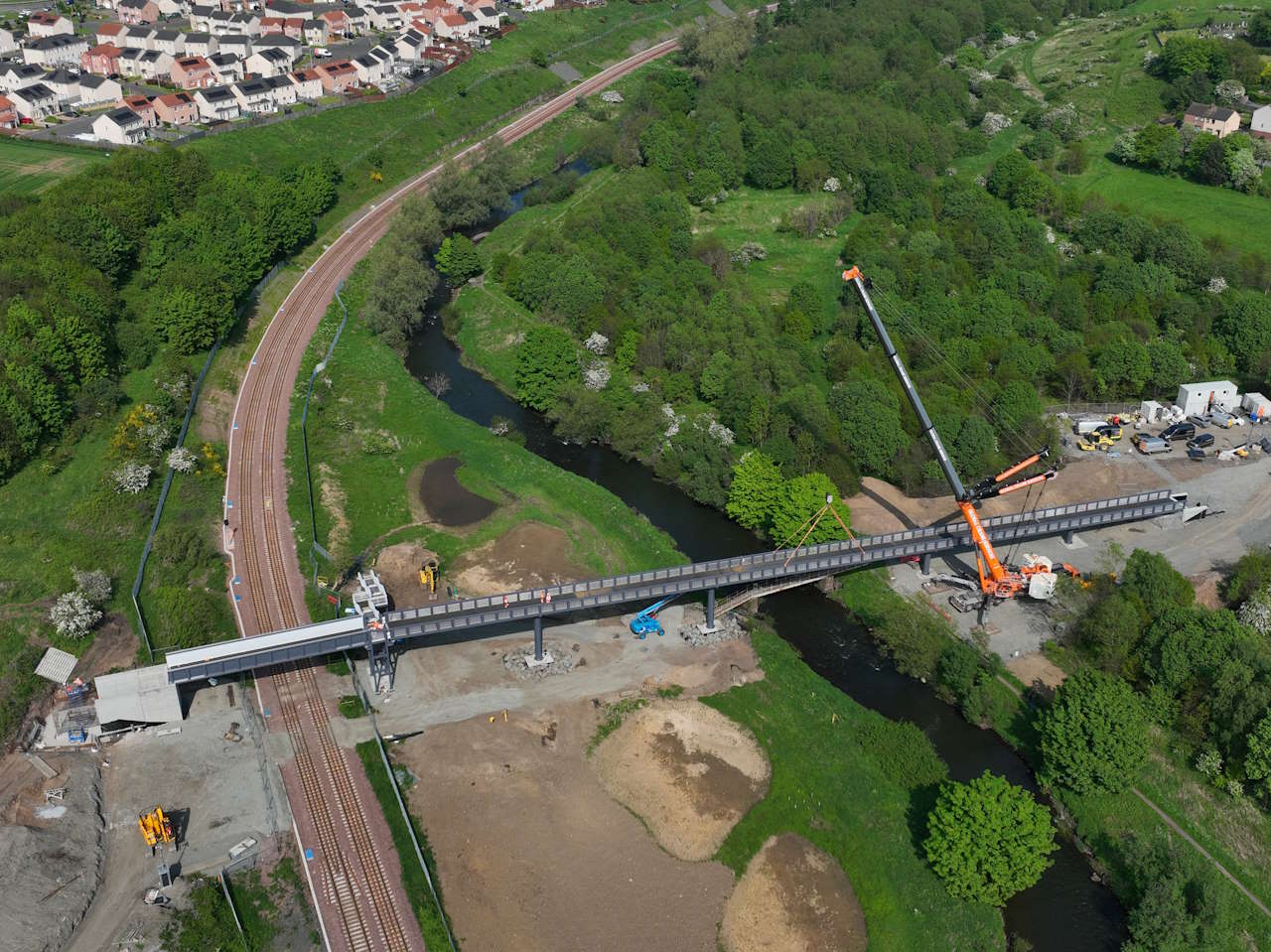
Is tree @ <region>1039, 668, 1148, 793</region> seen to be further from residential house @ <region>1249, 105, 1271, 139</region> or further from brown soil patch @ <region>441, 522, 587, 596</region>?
residential house @ <region>1249, 105, 1271, 139</region>

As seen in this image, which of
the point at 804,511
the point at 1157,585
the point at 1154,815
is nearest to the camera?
the point at 1154,815

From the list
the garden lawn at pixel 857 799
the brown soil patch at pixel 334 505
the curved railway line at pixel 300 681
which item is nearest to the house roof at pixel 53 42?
the curved railway line at pixel 300 681

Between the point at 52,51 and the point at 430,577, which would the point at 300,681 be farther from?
the point at 52,51

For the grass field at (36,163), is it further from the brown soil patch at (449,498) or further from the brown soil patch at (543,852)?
the brown soil patch at (543,852)

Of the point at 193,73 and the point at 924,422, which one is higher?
the point at 924,422

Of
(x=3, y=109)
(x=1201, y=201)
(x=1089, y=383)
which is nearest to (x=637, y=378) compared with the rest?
(x=1089, y=383)

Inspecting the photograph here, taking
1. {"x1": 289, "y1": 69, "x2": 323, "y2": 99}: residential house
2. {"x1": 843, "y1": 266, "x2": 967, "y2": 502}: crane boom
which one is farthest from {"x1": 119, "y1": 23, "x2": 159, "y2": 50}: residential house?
{"x1": 843, "y1": 266, "x2": 967, "y2": 502}: crane boom

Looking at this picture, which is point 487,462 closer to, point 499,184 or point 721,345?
point 721,345

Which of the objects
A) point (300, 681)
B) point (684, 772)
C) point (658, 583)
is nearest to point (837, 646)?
point (658, 583)
